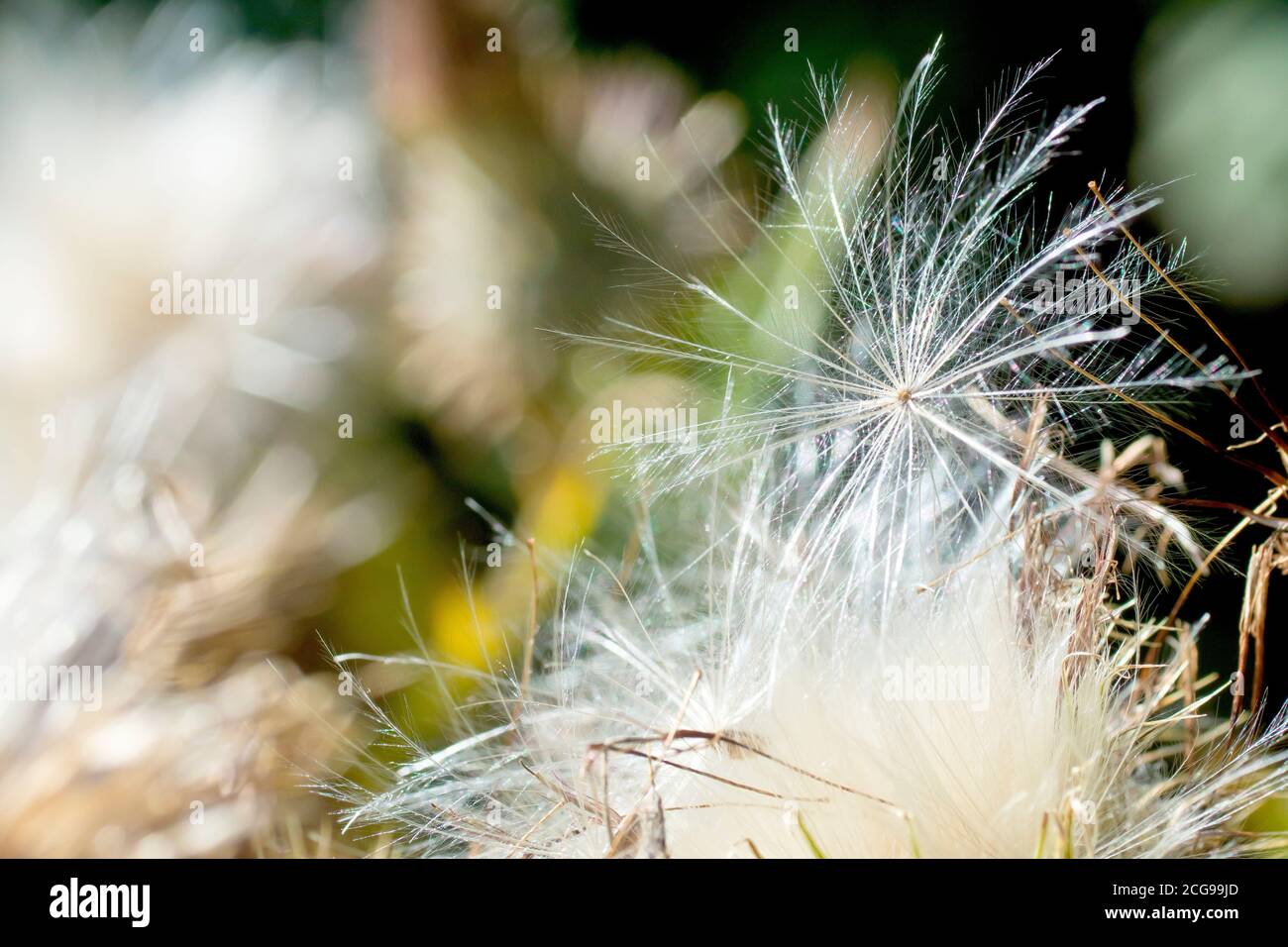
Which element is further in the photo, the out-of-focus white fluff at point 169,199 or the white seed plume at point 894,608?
the out-of-focus white fluff at point 169,199

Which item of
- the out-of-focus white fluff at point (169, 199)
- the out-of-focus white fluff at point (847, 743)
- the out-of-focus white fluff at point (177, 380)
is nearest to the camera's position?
the out-of-focus white fluff at point (847, 743)

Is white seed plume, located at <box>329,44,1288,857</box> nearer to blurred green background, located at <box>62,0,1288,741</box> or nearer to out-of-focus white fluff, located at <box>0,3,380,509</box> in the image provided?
blurred green background, located at <box>62,0,1288,741</box>

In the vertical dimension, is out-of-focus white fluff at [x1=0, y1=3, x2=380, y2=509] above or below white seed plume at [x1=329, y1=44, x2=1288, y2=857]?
above

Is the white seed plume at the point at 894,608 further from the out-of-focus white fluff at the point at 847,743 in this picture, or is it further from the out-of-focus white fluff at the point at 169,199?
the out-of-focus white fluff at the point at 169,199

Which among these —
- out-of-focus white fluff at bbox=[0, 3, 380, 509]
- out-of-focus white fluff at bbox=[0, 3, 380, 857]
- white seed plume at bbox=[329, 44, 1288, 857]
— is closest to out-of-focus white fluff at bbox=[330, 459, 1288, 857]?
white seed plume at bbox=[329, 44, 1288, 857]

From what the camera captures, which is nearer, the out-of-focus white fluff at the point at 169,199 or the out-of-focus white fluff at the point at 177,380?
the out-of-focus white fluff at the point at 177,380

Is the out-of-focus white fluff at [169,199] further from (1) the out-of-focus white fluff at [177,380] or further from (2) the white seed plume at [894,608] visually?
(2) the white seed plume at [894,608]

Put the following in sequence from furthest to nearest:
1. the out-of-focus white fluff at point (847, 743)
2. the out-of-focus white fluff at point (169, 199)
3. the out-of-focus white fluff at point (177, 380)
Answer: the out-of-focus white fluff at point (169, 199)
the out-of-focus white fluff at point (177, 380)
the out-of-focus white fluff at point (847, 743)

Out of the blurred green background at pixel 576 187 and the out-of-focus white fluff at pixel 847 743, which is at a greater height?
the blurred green background at pixel 576 187

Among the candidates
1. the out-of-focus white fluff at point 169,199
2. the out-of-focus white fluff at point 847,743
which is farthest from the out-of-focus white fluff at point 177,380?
the out-of-focus white fluff at point 847,743
